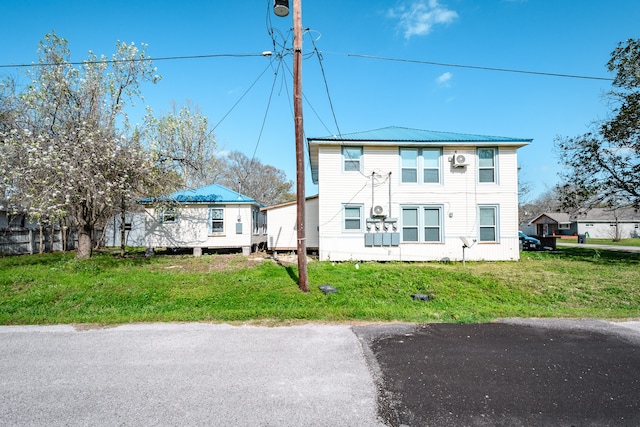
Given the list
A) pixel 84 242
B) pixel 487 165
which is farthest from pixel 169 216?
pixel 487 165

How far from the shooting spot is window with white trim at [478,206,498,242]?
41.3 feet

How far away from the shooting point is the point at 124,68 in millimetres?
11172

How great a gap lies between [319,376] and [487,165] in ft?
40.5

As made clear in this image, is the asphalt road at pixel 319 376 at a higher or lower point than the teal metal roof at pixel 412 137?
lower

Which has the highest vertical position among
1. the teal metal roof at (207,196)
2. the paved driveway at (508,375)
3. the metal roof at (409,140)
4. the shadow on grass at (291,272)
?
the metal roof at (409,140)

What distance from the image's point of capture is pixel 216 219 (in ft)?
49.0

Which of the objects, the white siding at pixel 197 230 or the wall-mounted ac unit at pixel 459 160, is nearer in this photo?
the wall-mounted ac unit at pixel 459 160

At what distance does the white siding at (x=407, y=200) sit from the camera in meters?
12.5

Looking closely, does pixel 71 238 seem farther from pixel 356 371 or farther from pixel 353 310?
pixel 356 371

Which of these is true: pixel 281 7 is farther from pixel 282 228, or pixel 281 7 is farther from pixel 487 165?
pixel 487 165

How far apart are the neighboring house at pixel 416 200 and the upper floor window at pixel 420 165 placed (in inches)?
1.6

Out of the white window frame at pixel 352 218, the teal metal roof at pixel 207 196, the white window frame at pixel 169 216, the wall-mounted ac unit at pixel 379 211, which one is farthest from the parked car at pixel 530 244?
the white window frame at pixel 169 216

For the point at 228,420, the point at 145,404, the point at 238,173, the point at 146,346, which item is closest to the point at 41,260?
the point at 146,346

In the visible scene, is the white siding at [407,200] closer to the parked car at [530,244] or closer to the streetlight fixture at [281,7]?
the streetlight fixture at [281,7]
